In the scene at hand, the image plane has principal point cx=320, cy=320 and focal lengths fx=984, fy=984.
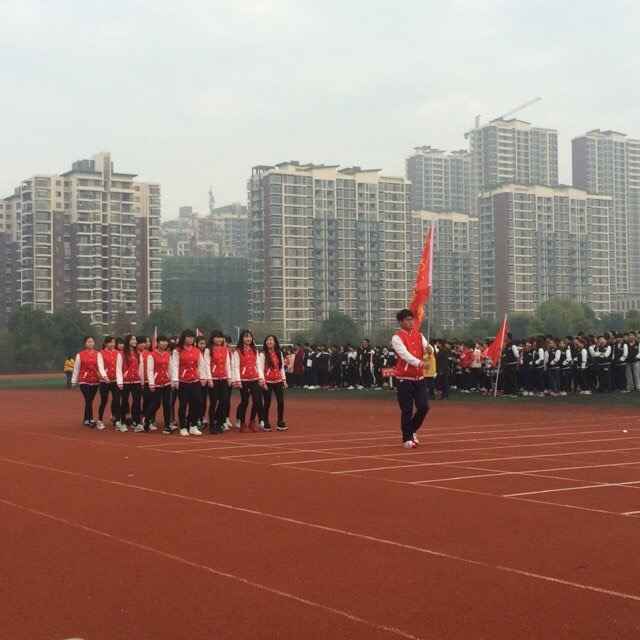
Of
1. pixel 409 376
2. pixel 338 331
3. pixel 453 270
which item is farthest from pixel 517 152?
pixel 409 376

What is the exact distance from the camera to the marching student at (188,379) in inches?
596

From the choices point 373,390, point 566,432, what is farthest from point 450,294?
point 566,432

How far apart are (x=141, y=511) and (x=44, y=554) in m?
1.50

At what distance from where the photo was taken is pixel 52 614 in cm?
469

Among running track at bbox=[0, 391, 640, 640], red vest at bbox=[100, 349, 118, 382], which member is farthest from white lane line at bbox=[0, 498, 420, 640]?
red vest at bbox=[100, 349, 118, 382]

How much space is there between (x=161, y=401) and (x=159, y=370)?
0.67 metres

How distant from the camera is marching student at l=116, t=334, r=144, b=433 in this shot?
55.4 feet

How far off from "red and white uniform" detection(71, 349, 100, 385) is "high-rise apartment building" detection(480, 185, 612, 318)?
78765 mm

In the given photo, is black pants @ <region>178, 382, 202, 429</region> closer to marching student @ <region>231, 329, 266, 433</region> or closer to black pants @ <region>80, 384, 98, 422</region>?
marching student @ <region>231, 329, 266, 433</region>

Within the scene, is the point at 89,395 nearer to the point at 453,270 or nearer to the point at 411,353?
the point at 411,353

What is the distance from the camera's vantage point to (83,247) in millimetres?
88500

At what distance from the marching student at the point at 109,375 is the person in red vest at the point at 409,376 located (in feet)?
21.5

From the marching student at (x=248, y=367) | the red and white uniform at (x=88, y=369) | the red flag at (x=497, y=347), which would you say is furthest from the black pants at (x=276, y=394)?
the red flag at (x=497, y=347)

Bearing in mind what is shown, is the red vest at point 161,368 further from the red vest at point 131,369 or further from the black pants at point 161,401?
the red vest at point 131,369
